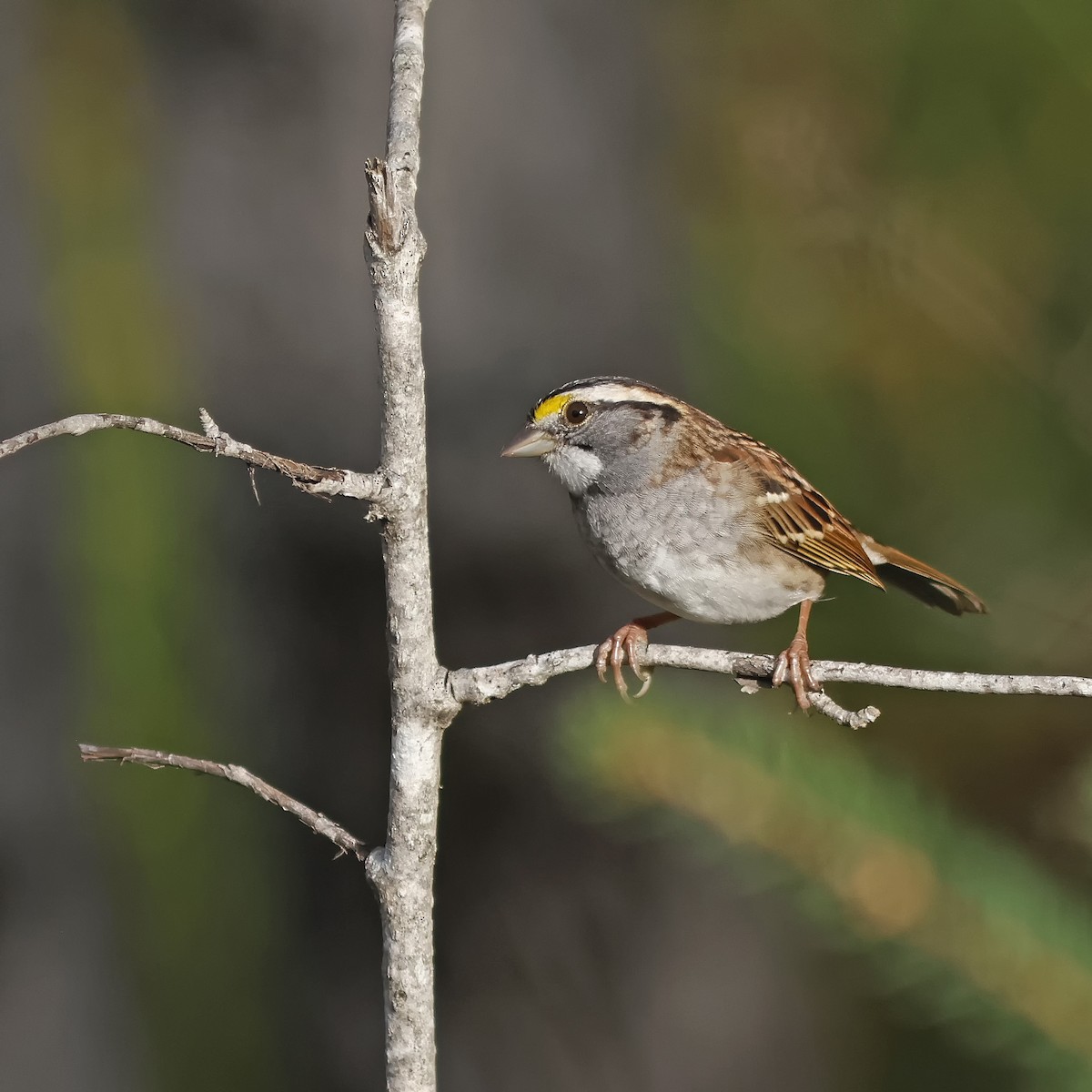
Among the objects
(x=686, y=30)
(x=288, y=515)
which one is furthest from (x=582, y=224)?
(x=288, y=515)

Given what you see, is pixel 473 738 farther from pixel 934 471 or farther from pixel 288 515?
pixel 934 471

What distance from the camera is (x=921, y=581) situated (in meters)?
2.43

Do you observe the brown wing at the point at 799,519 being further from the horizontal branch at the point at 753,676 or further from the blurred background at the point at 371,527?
the horizontal branch at the point at 753,676

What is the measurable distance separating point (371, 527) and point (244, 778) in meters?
1.76

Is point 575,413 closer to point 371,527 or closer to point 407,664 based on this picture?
point 371,527

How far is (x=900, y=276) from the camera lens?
2244 millimetres

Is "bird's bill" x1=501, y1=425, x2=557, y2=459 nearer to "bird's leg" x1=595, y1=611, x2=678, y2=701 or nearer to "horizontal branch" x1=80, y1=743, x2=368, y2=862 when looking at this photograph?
"bird's leg" x1=595, y1=611, x2=678, y2=701

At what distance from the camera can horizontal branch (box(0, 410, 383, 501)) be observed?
1131 millimetres

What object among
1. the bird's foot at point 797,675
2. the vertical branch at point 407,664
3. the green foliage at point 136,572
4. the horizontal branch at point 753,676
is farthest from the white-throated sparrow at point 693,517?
the green foliage at point 136,572

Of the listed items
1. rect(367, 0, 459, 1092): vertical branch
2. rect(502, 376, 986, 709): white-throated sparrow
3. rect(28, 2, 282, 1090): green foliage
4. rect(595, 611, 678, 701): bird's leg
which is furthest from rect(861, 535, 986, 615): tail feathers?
rect(28, 2, 282, 1090): green foliage

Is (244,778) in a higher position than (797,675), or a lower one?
lower

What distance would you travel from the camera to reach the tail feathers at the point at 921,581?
2.26m

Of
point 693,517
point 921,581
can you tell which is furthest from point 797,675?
point 921,581

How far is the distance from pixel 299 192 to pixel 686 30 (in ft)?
4.02
